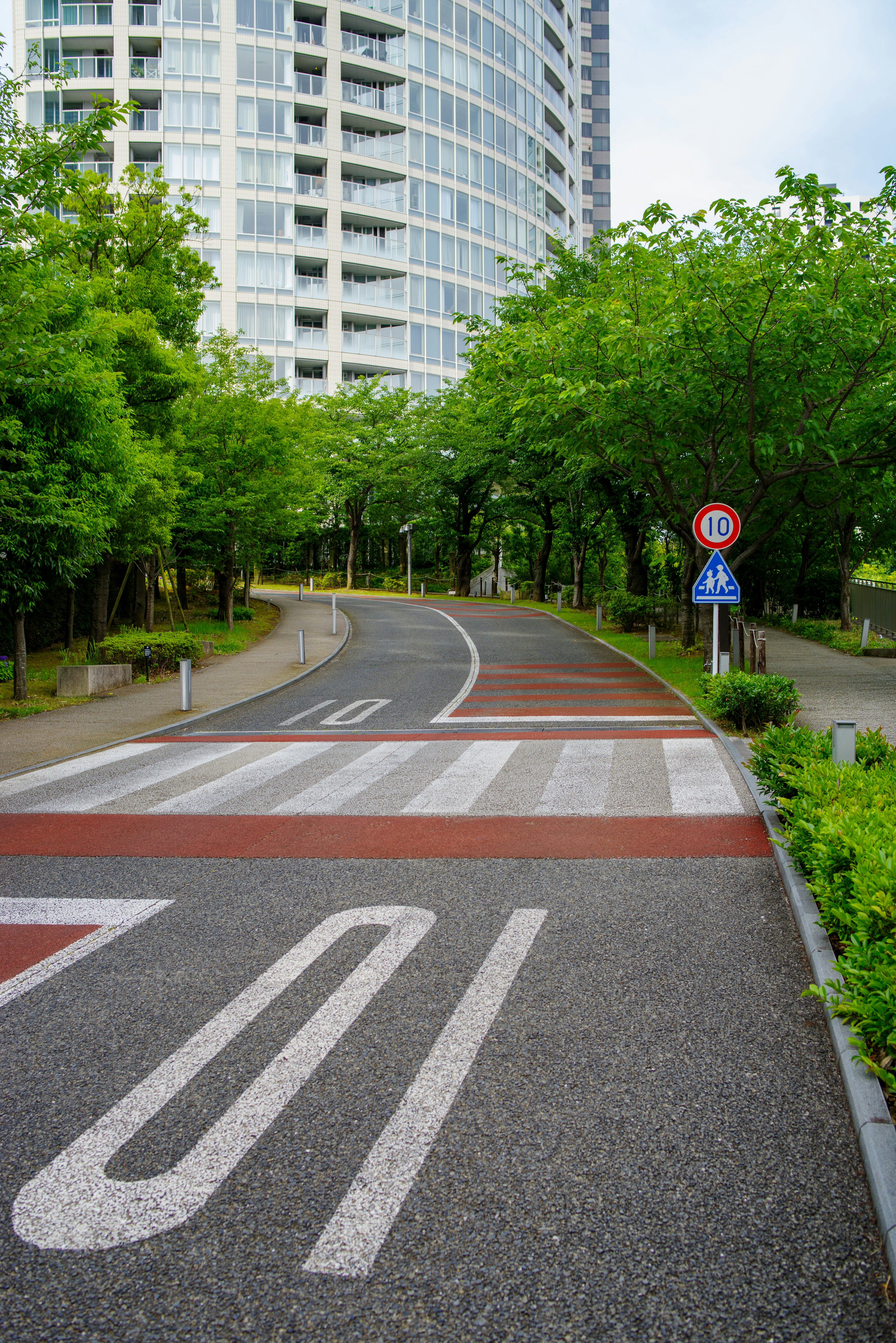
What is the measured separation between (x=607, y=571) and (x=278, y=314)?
27.1 m

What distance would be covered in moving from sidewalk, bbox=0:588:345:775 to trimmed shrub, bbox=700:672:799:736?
8.89 metres

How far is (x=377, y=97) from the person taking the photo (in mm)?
57375

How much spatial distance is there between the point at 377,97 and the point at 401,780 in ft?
197

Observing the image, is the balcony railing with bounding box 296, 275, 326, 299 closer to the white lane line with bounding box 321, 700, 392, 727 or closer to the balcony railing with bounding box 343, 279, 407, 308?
the balcony railing with bounding box 343, 279, 407, 308

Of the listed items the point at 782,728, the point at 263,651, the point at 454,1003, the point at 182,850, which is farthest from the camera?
the point at 263,651

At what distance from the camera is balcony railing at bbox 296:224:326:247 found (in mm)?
55656

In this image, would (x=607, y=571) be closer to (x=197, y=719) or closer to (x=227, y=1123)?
(x=197, y=719)

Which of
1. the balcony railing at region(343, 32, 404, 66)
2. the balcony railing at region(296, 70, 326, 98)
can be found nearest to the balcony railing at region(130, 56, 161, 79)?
the balcony railing at region(296, 70, 326, 98)

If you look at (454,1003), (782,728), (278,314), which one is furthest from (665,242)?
(278,314)

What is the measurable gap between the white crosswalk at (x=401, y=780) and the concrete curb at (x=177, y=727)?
175 millimetres

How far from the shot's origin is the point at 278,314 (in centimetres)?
5572

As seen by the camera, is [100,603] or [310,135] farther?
[310,135]

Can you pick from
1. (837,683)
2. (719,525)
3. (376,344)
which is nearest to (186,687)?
(719,525)

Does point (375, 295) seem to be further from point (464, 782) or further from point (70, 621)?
point (464, 782)
